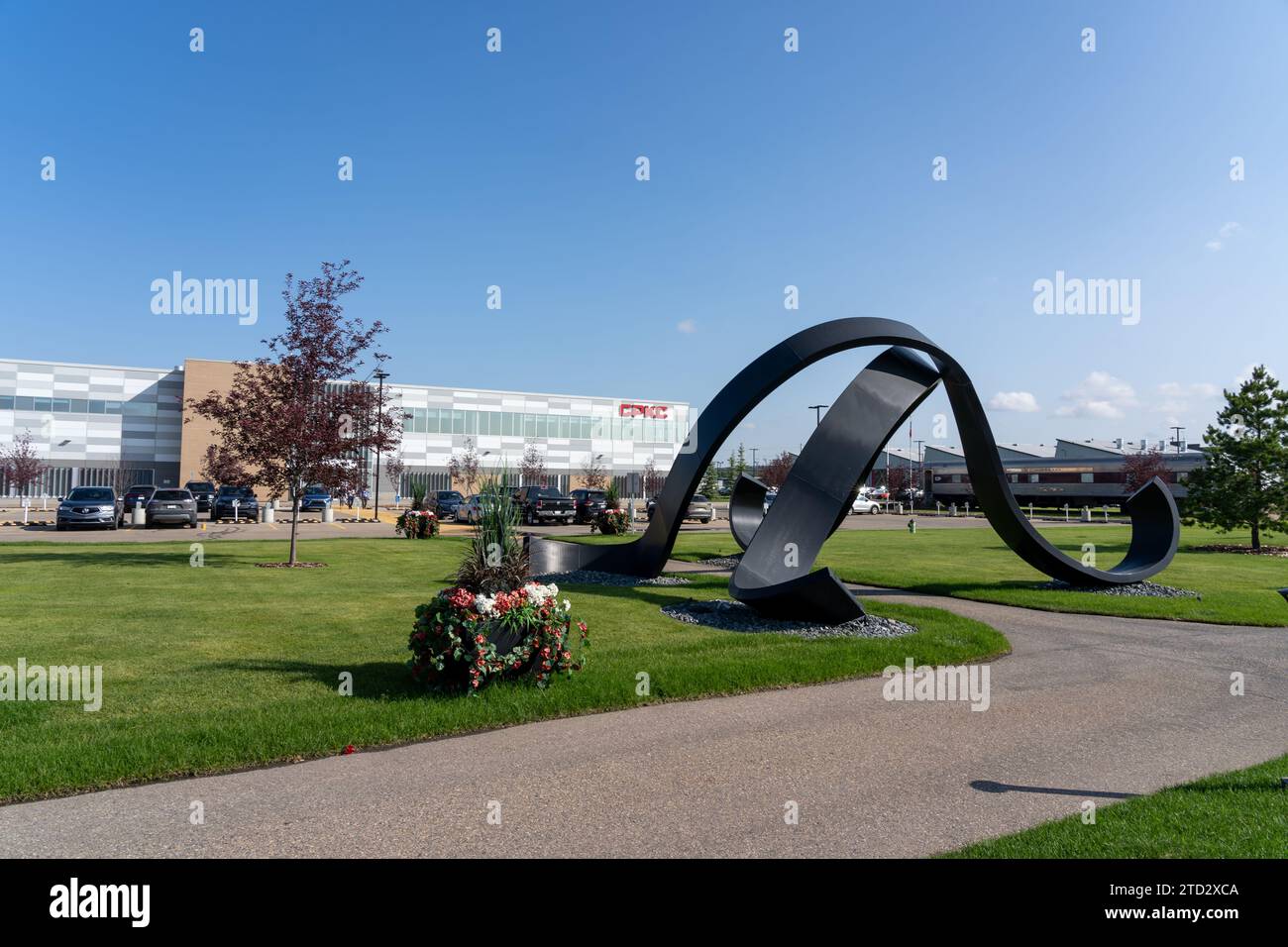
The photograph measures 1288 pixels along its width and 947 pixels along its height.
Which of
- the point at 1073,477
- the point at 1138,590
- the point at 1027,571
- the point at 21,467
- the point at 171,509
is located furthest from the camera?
the point at 1073,477

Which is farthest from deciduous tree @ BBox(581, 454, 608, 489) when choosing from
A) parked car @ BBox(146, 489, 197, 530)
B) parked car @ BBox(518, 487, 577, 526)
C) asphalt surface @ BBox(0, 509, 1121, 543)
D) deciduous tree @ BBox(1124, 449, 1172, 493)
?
deciduous tree @ BBox(1124, 449, 1172, 493)

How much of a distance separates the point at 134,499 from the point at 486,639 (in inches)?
1389

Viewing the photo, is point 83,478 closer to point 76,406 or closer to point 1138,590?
point 76,406

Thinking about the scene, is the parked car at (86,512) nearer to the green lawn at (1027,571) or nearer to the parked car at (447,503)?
the parked car at (447,503)

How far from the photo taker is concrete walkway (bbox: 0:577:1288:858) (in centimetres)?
447

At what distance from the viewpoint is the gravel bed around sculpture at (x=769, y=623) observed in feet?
36.7

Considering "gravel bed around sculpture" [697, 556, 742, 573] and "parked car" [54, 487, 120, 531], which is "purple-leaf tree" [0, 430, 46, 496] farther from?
"gravel bed around sculpture" [697, 556, 742, 573]

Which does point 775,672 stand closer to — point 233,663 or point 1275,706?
point 1275,706

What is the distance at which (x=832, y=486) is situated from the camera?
13539 millimetres

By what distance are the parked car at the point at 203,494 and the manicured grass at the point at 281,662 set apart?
2822 centimetres

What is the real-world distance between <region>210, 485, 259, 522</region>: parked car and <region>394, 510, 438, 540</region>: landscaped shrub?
13.8m

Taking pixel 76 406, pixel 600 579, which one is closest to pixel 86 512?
pixel 600 579

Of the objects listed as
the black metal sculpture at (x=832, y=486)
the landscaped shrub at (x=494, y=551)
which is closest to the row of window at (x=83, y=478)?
the black metal sculpture at (x=832, y=486)

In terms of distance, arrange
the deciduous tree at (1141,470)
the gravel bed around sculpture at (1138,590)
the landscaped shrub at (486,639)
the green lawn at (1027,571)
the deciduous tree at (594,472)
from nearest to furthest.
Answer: the landscaped shrub at (486,639) → the green lawn at (1027,571) → the gravel bed around sculpture at (1138,590) → the deciduous tree at (1141,470) → the deciduous tree at (594,472)
